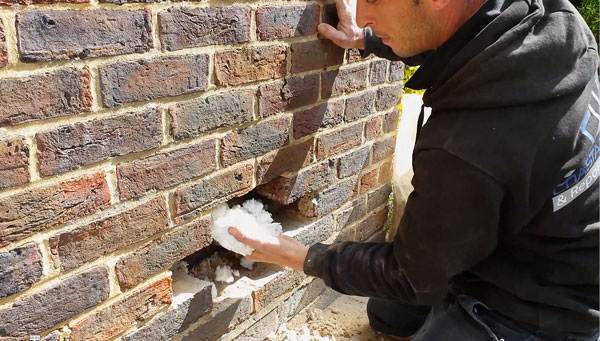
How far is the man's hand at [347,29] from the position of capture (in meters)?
1.95

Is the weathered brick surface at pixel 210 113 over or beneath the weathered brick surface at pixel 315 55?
beneath

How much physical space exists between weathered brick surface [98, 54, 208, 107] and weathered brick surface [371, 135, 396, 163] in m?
1.18

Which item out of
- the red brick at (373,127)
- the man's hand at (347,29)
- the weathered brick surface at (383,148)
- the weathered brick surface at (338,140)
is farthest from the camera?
the weathered brick surface at (383,148)

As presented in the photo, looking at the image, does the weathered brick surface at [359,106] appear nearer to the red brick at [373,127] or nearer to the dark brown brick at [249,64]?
the red brick at [373,127]

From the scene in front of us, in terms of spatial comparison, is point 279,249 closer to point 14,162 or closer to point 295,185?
point 295,185

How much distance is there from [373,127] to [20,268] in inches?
64.0

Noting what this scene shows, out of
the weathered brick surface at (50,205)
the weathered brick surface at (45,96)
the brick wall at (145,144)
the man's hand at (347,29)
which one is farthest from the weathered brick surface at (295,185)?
the weathered brick surface at (45,96)

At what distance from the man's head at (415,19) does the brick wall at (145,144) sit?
37cm

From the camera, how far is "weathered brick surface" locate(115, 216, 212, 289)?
1.47m

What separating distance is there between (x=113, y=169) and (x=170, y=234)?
1.03 feet

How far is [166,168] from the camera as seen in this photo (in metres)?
1.48

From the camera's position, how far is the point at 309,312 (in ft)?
7.73

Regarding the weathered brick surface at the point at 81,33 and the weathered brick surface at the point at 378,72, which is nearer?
the weathered brick surface at the point at 81,33

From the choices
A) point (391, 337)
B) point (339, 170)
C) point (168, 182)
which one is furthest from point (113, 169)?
point (391, 337)
